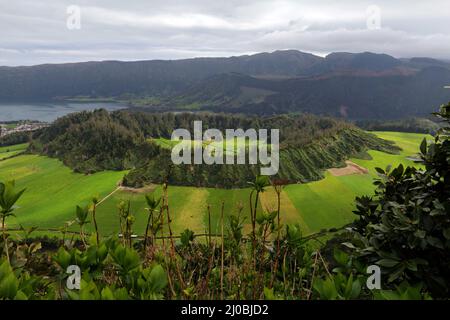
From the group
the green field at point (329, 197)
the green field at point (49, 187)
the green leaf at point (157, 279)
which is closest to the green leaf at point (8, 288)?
the green leaf at point (157, 279)

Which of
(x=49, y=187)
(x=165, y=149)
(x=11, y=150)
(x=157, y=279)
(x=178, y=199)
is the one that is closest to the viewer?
(x=157, y=279)

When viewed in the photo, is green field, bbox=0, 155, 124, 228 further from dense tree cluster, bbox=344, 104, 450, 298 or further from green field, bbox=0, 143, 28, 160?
dense tree cluster, bbox=344, 104, 450, 298

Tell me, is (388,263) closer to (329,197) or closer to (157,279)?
(157,279)

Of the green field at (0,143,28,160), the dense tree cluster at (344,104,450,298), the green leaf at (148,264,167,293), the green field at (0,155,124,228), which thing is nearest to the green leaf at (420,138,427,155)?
the dense tree cluster at (344,104,450,298)

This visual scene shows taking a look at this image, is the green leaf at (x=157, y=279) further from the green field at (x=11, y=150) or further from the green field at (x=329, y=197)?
the green field at (x=11, y=150)

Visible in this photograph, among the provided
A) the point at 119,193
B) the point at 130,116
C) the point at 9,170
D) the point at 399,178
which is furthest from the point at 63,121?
the point at 399,178

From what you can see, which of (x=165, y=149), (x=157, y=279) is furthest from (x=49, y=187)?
(x=157, y=279)

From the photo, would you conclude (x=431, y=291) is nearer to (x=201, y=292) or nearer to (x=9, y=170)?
(x=201, y=292)

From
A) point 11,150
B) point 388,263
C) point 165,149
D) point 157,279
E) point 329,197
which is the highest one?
point 157,279
